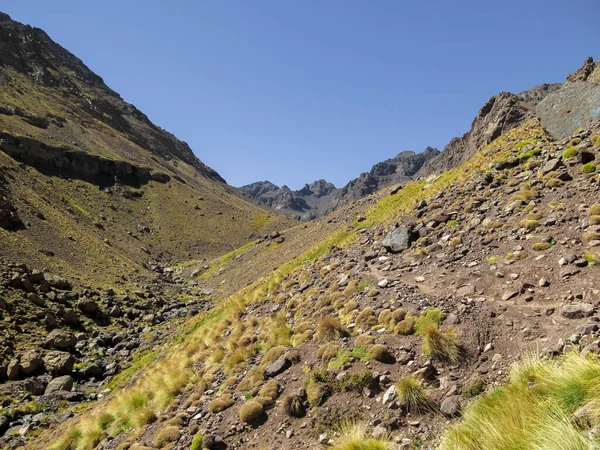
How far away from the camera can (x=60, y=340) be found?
2577 cm

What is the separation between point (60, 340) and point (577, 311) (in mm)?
30619

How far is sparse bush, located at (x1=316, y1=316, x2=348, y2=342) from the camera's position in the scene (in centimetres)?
1107

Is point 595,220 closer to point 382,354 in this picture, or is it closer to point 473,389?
point 473,389

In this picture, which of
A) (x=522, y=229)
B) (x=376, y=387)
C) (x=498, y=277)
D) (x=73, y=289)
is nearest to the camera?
(x=376, y=387)

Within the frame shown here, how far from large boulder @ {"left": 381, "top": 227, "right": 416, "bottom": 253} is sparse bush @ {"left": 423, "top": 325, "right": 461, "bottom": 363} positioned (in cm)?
861

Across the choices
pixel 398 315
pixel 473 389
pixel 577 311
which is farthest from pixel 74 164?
pixel 577 311

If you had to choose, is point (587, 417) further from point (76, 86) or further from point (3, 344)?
point (76, 86)

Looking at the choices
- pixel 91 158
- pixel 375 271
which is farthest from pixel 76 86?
pixel 375 271

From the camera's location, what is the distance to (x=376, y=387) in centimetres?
830

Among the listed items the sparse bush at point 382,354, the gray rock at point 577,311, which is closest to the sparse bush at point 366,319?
the sparse bush at point 382,354

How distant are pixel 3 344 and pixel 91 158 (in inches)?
3473

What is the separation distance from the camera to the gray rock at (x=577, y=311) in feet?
24.8

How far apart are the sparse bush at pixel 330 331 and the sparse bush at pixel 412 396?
3501 mm

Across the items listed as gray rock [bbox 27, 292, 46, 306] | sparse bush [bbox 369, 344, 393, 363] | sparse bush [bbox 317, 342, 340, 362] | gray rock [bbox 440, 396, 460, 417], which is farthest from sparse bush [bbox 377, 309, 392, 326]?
gray rock [bbox 27, 292, 46, 306]
